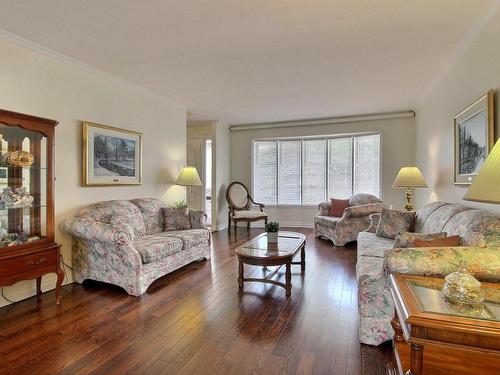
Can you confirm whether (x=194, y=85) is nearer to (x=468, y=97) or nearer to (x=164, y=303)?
(x=164, y=303)

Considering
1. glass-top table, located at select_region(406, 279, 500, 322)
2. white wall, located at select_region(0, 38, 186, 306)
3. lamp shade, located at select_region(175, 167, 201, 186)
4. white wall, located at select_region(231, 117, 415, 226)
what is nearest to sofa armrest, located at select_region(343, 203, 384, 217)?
white wall, located at select_region(231, 117, 415, 226)

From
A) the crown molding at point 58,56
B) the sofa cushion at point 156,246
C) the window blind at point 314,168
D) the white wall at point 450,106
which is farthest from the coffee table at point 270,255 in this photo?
the window blind at point 314,168

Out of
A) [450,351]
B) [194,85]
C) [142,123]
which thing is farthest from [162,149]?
[450,351]

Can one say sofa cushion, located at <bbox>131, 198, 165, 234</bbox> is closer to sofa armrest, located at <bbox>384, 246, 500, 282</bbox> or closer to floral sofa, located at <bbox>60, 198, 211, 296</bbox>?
floral sofa, located at <bbox>60, 198, 211, 296</bbox>

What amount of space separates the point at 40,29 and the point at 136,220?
2.14m

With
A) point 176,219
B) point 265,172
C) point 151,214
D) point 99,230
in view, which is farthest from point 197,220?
point 265,172

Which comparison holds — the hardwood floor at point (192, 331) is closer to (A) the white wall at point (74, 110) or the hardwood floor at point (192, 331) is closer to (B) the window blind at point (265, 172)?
(A) the white wall at point (74, 110)

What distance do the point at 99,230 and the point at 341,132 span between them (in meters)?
5.00

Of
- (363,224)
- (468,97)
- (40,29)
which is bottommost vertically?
(363,224)

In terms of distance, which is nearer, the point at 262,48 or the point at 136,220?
the point at 262,48

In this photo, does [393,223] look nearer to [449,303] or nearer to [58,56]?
[449,303]

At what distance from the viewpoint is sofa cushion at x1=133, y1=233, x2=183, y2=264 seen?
2.94 metres

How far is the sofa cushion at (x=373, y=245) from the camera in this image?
2.76 metres

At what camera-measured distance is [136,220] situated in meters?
3.59
